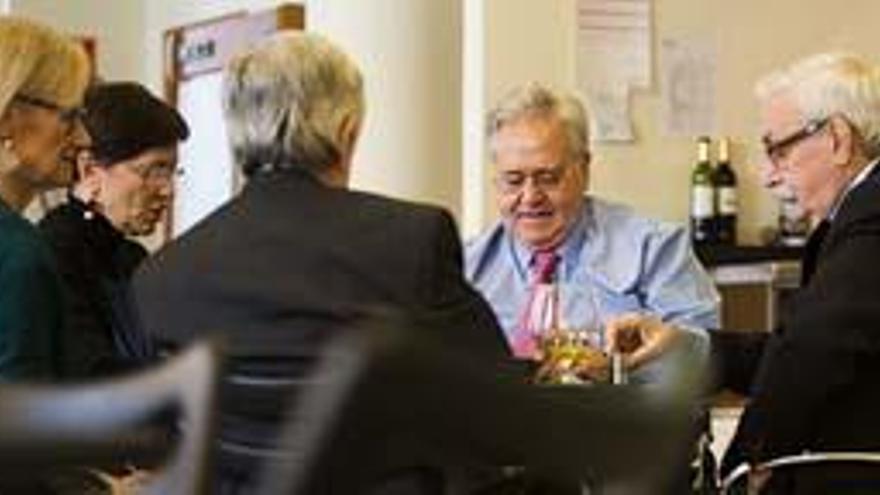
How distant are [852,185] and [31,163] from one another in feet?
4.33

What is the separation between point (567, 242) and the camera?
9.81ft

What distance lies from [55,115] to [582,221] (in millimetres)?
1040

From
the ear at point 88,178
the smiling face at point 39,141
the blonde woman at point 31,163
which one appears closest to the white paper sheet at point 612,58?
the ear at point 88,178

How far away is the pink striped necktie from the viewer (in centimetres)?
272

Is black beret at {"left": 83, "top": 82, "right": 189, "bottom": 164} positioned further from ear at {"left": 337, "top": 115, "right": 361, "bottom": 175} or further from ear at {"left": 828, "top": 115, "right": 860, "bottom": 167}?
ear at {"left": 828, "top": 115, "right": 860, "bottom": 167}

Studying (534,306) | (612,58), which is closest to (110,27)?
(612,58)

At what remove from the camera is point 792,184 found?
2928mm

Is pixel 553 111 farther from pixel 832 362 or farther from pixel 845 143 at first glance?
pixel 832 362

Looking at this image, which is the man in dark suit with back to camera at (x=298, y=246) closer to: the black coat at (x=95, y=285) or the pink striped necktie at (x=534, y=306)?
the black coat at (x=95, y=285)

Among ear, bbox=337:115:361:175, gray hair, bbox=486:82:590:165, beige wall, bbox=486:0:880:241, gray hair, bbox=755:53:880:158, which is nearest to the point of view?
ear, bbox=337:115:361:175

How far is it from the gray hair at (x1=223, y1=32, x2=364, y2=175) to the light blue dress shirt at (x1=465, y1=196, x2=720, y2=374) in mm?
758

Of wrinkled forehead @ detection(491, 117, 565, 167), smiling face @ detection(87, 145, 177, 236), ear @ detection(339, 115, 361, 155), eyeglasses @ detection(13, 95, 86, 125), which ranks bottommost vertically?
smiling face @ detection(87, 145, 177, 236)

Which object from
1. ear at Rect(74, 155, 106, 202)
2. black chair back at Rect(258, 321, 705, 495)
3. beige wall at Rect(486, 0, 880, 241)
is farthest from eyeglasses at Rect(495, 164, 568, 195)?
black chair back at Rect(258, 321, 705, 495)

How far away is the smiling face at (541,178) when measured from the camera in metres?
2.97
